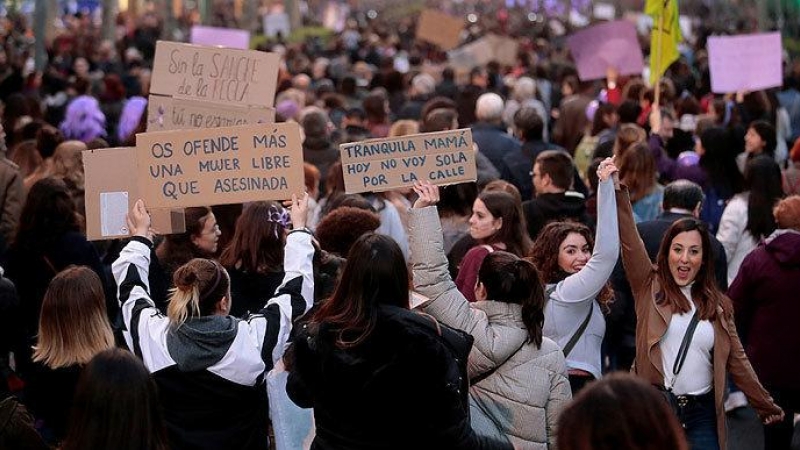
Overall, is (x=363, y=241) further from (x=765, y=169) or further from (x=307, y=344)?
(x=765, y=169)

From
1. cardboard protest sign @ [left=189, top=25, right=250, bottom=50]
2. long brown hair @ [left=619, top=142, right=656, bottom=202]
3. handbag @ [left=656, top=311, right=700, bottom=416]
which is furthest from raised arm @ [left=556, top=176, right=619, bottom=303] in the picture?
cardboard protest sign @ [left=189, top=25, right=250, bottom=50]

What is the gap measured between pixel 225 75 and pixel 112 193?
1.51m

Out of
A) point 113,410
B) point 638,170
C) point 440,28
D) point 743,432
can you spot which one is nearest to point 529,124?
point 638,170

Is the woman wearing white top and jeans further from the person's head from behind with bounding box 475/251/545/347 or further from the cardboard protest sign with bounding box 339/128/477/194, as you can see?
the person's head from behind with bounding box 475/251/545/347

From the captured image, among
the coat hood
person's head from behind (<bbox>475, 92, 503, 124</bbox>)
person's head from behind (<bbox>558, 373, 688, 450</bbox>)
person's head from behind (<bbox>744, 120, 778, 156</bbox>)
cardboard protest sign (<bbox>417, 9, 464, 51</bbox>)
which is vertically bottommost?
person's head from behind (<bbox>558, 373, 688, 450</bbox>)

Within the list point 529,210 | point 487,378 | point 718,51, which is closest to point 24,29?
point 718,51

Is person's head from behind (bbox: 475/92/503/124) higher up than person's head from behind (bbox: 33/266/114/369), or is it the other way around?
person's head from behind (bbox: 475/92/503/124)

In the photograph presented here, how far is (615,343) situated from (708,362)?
58.5 inches

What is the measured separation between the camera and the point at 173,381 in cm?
585

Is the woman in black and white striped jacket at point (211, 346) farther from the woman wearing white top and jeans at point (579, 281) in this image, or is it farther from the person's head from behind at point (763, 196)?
the person's head from behind at point (763, 196)

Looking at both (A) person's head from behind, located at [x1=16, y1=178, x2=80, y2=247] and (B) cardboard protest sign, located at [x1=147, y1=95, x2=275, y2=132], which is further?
(B) cardboard protest sign, located at [x1=147, y1=95, x2=275, y2=132]

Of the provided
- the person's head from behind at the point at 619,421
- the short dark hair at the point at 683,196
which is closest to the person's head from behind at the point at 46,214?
the short dark hair at the point at 683,196

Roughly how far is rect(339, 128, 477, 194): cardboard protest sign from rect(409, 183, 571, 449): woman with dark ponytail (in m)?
0.81

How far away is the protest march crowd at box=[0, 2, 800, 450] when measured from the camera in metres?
5.17
